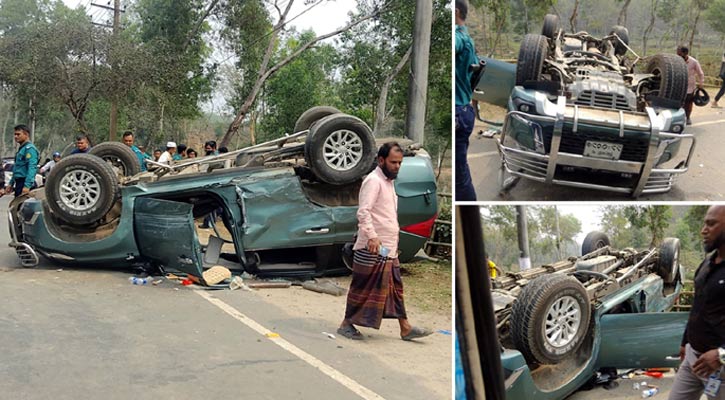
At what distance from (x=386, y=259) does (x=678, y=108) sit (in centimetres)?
243

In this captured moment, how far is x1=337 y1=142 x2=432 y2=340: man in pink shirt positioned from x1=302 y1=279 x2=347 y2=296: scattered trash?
76.4 inches

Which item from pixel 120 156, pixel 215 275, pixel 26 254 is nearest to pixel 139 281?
pixel 215 275

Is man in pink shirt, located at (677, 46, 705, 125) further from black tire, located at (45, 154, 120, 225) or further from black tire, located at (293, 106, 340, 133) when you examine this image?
black tire, located at (45, 154, 120, 225)

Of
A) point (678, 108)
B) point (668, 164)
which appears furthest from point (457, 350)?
point (678, 108)

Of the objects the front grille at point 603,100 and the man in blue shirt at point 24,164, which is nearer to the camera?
the front grille at point 603,100

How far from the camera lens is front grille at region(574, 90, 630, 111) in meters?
5.36

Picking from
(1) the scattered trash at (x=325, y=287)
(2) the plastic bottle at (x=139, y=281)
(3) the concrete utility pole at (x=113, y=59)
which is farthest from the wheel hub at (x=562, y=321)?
(3) the concrete utility pole at (x=113, y=59)

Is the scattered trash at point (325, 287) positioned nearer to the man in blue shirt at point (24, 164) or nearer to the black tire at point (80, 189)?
the black tire at point (80, 189)

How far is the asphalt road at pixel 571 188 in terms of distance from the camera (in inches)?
133

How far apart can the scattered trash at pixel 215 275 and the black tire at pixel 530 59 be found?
4007 millimetres

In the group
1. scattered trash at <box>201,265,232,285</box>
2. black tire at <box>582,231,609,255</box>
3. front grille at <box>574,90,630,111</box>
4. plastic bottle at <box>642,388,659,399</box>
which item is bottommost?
plastic bottle at <box>642,388,659,399</box>

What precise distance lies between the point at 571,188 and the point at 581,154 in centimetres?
34

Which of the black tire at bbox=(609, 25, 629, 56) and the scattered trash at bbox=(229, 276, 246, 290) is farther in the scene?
the scattered trash at bbox=(229, 276, 246, 290)

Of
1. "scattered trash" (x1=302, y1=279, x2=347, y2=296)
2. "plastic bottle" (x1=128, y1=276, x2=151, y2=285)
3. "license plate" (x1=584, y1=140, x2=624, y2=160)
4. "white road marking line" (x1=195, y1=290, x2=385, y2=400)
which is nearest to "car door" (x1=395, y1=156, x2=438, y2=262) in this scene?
"scattered trash" (x1=302, y1=279, x2=347, y2=296)
